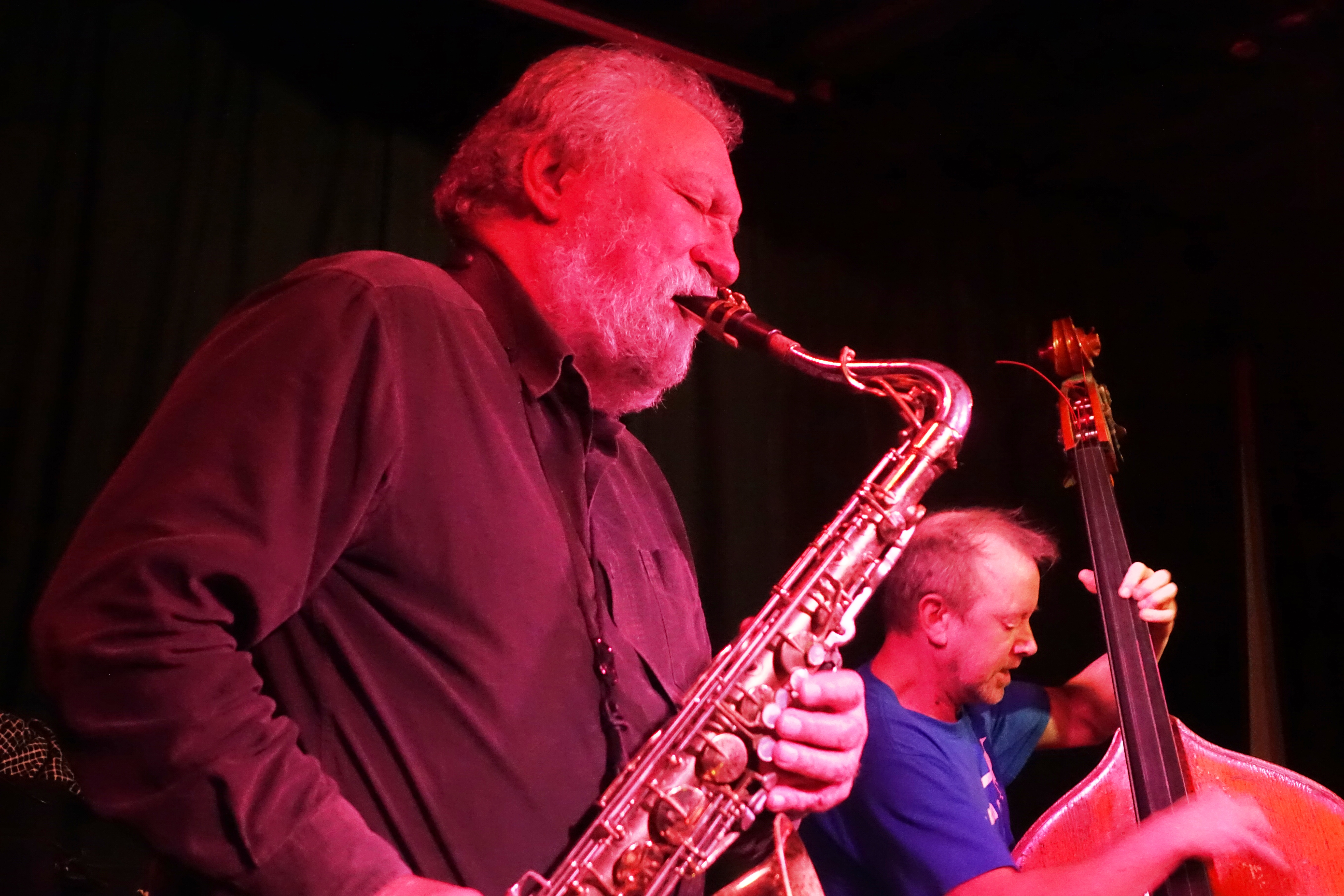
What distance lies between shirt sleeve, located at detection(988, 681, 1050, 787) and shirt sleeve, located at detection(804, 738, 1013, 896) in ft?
1.60

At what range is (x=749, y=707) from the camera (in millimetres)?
1490

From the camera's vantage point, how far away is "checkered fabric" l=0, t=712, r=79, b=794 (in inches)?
77.3

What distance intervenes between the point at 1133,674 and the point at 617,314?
152cm

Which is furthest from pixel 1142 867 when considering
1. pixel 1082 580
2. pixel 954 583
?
pixel 954 583

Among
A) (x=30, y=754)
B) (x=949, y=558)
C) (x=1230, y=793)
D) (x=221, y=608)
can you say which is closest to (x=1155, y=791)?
(x=1230, y=793)

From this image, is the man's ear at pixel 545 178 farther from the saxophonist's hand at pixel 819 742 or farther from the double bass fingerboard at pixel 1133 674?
the double bass fingerboard at pixel 1133 674

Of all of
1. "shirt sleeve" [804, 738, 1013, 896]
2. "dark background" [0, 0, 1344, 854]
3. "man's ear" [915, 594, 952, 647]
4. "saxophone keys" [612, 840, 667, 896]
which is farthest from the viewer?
"man's ear" [915, 594, 952, 647]

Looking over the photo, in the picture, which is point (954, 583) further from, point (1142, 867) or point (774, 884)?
point (774, 884)

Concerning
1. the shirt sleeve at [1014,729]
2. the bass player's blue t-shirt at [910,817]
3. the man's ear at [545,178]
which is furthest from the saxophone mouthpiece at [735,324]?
the shirt sleeve at [1014,729]

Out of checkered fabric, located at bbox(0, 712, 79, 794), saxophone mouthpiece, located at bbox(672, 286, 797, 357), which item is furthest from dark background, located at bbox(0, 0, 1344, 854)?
saxophone mouthpiece, located at bbox(672, 286, 797, 357)

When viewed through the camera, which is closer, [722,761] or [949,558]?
[722,761]

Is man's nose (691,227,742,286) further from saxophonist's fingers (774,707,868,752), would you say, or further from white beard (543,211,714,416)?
saxophonist's fingers (774,707,868,752)

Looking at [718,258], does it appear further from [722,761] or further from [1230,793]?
[1230,793]

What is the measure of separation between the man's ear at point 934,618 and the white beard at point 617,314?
1372mm
